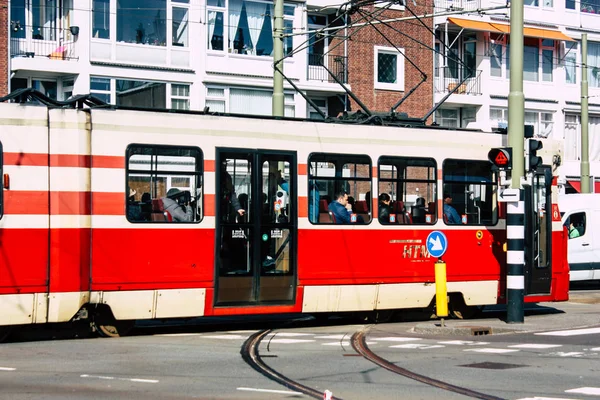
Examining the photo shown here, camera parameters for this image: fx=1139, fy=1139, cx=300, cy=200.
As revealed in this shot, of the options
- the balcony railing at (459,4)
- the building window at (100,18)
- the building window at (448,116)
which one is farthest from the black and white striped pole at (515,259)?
the building window at (448,116)

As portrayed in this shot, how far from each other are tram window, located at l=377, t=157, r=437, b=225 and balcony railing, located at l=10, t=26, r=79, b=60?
17.8 metres

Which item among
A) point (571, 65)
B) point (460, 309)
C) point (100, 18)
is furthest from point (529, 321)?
point (571, 65)

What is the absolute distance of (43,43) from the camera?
34.0 metres

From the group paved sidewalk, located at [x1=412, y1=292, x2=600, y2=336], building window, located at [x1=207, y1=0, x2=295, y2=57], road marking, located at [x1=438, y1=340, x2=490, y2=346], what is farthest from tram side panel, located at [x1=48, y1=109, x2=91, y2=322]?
building window, located at [x1=207, y1=0, x2=295, y2=57]

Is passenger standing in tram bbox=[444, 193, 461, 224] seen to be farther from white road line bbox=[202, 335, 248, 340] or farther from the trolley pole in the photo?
white road line bbox=[202, 335, 248, 340]

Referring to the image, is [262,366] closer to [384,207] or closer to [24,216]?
[24,216]

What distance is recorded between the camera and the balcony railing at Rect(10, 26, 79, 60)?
33531 mm

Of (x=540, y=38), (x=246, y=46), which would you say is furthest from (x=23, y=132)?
(x=540, y=38)

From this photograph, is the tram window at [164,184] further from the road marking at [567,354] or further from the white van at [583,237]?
the white van at [583,237]

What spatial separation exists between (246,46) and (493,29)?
1264 centimetres

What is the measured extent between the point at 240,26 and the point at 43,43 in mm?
6779

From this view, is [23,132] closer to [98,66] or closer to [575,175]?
[98,66]

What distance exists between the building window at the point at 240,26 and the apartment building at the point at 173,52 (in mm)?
33

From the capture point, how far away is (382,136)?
18328mm
